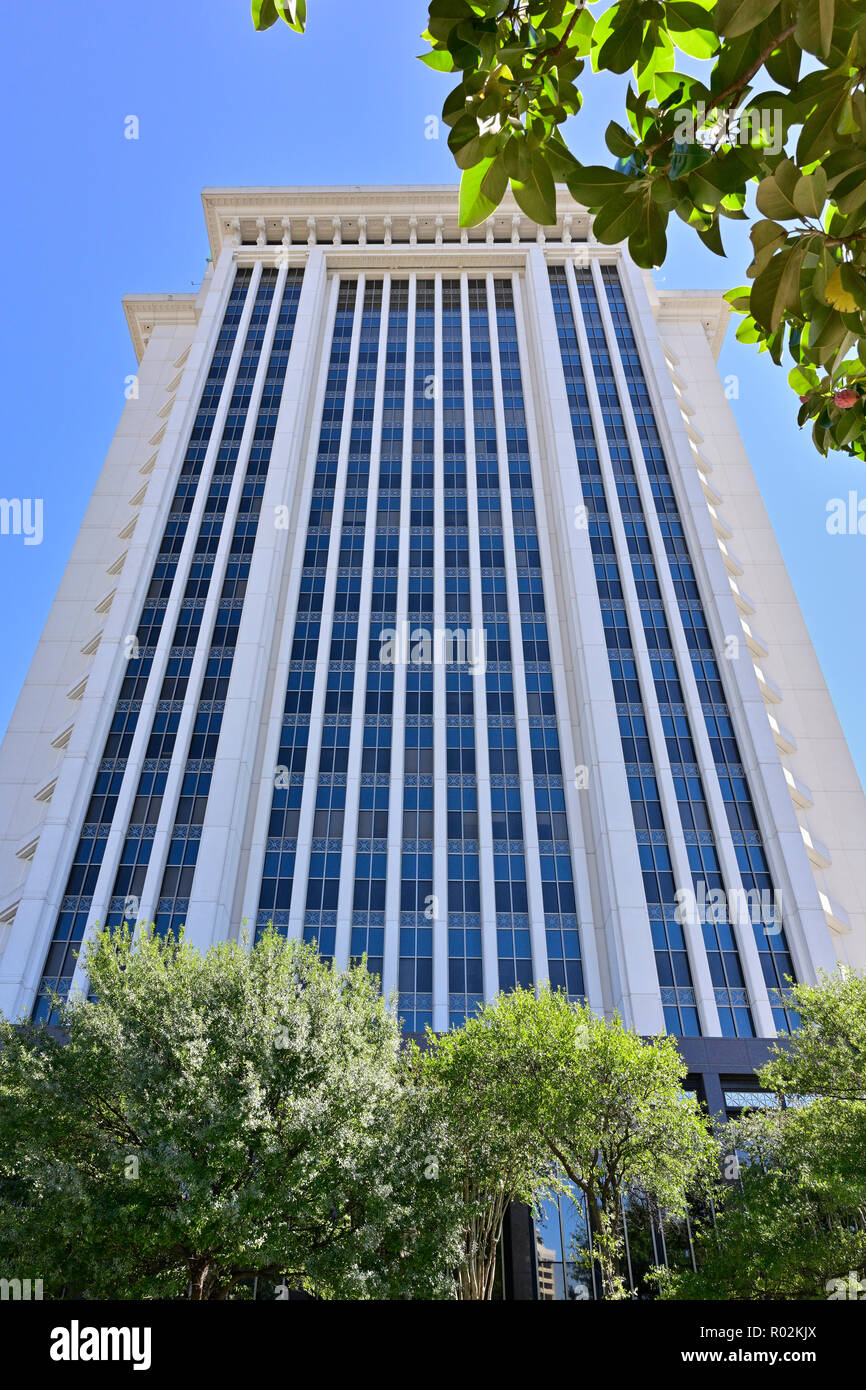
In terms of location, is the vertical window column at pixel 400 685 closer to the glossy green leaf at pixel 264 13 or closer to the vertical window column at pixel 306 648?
the vertical window column at pixel 306 648

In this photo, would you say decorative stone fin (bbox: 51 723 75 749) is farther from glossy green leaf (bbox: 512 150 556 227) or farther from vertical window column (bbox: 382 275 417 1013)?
glossy green leaf (bbox: 512 150 556 227)

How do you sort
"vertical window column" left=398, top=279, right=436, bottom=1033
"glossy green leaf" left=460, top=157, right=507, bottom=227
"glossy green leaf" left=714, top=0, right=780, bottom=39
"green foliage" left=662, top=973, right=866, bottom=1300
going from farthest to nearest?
1. "vertical window column" left=398, top=279, right=436, bottom=1033
2. "green foliage" left=662, top=973, right=866, bottom=1300
3. "glossy green leaf" left=460, top=157, right=507, bottom=227
4. "glossy green leaf" left=714, top=0, right=780, bottom=39

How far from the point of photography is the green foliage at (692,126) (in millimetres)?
2867

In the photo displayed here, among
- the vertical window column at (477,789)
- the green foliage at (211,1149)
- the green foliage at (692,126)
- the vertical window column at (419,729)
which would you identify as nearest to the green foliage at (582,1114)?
the green foliage at (211,1149)

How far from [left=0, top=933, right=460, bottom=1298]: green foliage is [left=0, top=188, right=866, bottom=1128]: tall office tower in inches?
440

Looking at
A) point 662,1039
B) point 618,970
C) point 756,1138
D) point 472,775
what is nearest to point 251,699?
point 472,775

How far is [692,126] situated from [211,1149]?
1867 centimetres

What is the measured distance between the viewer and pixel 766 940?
3438 centimetres

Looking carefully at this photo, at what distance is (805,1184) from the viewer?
18172mm

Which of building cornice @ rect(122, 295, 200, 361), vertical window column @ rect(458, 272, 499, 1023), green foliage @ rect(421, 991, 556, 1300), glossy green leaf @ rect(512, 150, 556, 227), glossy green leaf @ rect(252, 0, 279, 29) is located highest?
building cornice @ rect(122, 295, 200, 361)

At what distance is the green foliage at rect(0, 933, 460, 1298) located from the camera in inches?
663

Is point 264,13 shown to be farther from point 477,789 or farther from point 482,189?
point 477,789

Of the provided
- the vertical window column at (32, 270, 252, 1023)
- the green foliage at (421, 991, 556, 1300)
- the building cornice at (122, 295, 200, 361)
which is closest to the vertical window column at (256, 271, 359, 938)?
the vertical window column at (32, 270, 252, 1023)

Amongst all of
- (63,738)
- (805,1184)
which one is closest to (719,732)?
(805,1184)
